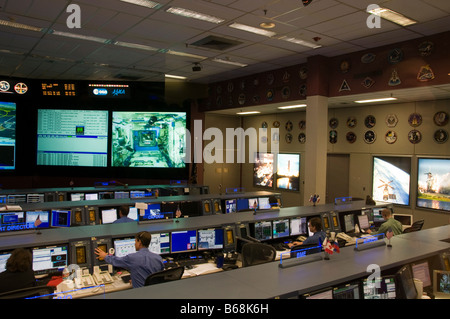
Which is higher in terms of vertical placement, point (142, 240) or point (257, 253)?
point (142, 240)

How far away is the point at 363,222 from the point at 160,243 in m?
3.67

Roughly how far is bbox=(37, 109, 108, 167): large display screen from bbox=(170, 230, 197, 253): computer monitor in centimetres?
629

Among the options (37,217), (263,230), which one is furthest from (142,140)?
(263,230)

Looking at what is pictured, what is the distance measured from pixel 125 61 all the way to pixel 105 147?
9.25 ft

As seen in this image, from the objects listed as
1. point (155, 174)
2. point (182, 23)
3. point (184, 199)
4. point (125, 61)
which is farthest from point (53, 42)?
point (155, 174)

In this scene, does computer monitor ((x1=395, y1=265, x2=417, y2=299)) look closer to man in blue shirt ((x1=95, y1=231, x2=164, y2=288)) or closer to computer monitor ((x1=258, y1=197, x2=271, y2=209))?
man in blue shirt ((x1=95, y1=231, x2=164, y2=288))

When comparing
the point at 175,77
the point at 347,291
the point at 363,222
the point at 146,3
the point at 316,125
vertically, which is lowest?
the point at 363,222

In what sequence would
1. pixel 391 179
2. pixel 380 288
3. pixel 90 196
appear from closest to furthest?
pixel 380 288 < pixel 90 196 < pixel 391 179

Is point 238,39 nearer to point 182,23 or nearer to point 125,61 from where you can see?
point 182,23

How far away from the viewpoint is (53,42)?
671cm

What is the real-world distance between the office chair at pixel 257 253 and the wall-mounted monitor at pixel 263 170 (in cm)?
732

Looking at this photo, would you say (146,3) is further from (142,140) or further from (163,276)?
A: (142,140)

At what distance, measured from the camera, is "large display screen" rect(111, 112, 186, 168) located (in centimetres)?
989

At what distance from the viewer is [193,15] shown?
5.14 meters
